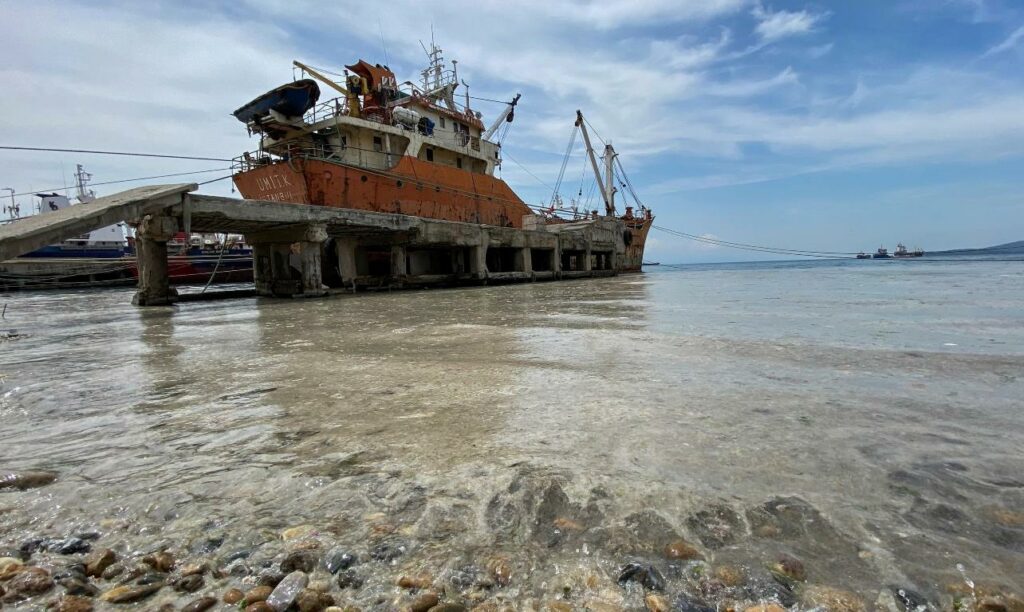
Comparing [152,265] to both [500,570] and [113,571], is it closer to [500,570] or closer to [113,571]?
[113,571]

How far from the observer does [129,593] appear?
138 centimetres

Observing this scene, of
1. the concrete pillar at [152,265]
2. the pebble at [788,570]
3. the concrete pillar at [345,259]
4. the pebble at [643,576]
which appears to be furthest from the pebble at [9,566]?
the concrete pillar at [345,259]

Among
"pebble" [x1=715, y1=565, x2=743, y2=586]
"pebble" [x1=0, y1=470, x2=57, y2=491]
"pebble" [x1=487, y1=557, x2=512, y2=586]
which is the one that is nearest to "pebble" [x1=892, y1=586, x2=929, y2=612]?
"pebble" [x1=715, y1=565, x2=743, y2=586]

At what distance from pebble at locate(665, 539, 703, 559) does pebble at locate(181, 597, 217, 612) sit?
1.36 m

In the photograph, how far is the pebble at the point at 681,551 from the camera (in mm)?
1525

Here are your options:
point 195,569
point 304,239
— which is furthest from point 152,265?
point 195,569

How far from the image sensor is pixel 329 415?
9.58ft

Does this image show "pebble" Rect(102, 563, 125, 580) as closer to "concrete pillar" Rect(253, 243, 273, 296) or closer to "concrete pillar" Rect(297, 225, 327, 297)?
"concrete pillar" Rect(297, 225, 327, 297)

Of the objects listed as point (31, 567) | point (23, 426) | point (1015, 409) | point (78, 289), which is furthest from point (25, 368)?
point (78, 289)

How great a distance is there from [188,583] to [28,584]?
459 millimetres

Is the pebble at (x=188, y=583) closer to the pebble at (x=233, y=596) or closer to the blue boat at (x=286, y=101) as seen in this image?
the pebble at (x=233, y=596)

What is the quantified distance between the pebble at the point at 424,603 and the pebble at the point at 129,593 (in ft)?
2.52

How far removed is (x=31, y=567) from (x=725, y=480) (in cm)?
245

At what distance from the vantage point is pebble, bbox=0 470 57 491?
202 cm
